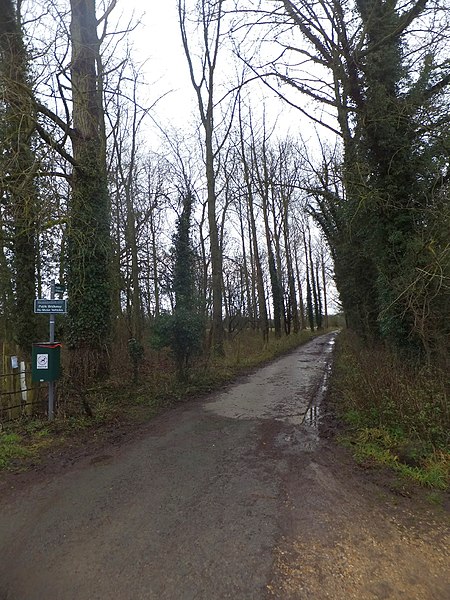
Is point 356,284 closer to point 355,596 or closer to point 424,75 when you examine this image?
point 424,75

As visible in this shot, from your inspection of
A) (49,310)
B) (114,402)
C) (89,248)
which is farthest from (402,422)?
(89,248)

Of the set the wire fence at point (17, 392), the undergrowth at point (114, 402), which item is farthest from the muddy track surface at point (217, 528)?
the wire fence at point (17, 392)

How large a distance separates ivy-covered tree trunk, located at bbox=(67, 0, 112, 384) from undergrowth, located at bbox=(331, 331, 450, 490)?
19.5ft

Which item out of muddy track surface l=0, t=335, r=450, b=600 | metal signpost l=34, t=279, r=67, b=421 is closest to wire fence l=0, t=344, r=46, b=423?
metal signpost l=34, t=279, r=67, b=421

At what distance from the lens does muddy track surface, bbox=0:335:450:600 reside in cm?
276

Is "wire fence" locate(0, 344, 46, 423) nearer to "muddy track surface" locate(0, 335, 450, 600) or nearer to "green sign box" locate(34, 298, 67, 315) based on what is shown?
"green sign box" locate(34, 298, 67, 315)

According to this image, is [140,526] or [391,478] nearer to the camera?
[140,526]

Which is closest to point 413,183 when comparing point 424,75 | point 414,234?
point 414,234

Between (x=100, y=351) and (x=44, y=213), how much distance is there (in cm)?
440

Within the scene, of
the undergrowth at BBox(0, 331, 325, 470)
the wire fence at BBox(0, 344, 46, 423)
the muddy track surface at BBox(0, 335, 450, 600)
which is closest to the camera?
the muddy track surface at BBox(0, 335, 450, 600)

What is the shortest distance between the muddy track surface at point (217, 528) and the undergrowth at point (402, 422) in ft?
1.50

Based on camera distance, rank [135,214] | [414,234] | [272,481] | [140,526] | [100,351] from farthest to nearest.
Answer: [135,214]
[100,351]
[414,234]
[272,481]
[140,526]

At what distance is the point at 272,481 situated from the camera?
4.52m

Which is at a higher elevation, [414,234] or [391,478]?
[414,234]
